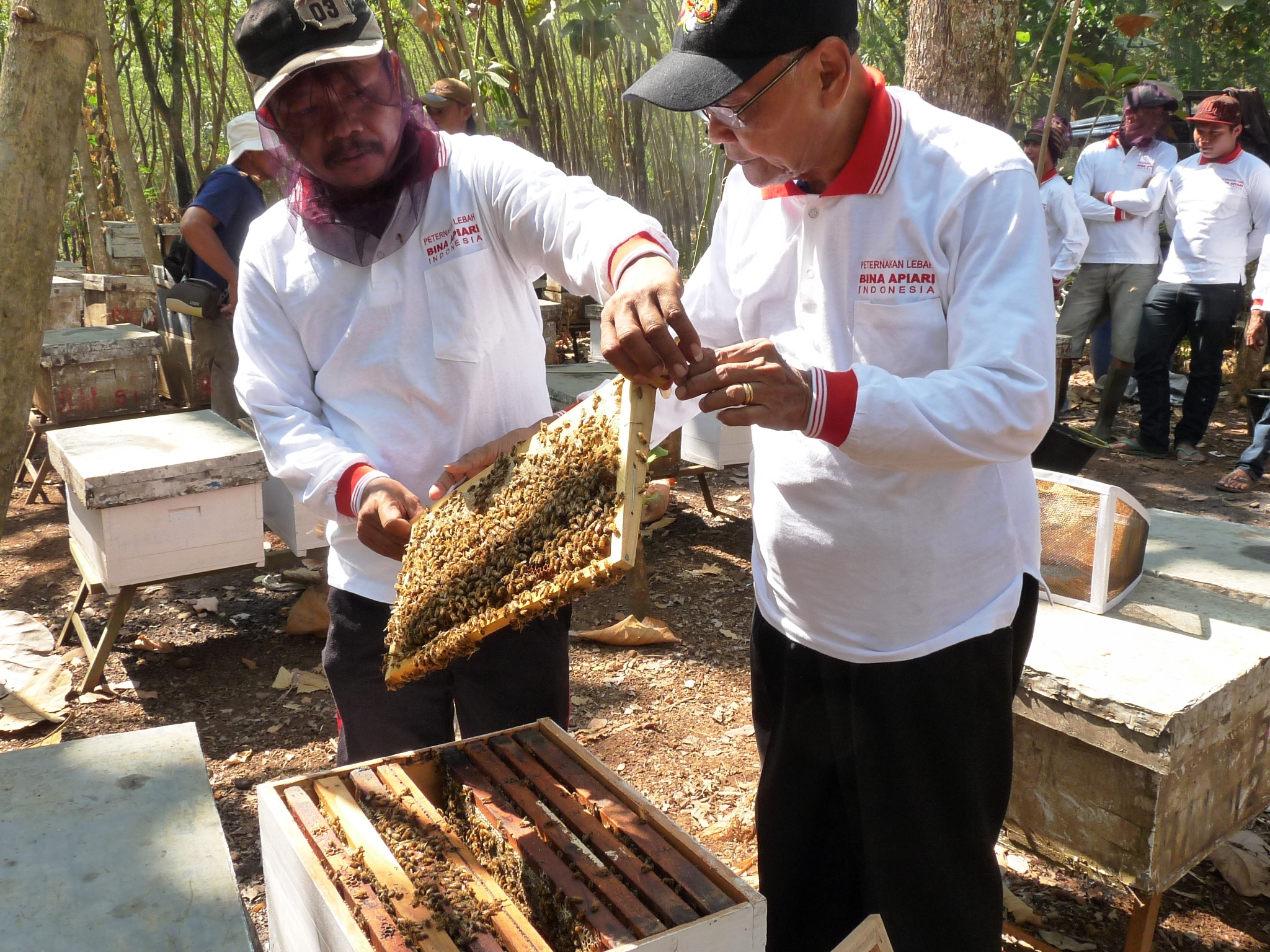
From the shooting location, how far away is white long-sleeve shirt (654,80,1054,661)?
5.09 ft

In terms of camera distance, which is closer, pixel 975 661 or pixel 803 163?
pixel 803 163

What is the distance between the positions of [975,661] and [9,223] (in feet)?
6.19

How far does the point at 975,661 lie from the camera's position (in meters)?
1.87

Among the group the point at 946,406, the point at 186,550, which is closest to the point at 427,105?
the point at 186,550

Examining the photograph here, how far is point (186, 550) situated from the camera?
4.15 m

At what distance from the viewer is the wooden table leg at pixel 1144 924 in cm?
243

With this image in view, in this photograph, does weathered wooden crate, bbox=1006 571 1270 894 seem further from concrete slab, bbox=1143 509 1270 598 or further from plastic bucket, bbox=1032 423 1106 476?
plastic bucket, bbox=1032 423 1106 476

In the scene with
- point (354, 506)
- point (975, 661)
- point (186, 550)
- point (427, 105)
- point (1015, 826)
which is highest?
point (427, 105)

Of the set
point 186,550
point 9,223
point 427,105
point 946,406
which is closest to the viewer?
point 946,406

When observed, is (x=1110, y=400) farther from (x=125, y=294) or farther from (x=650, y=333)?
(x=125, y=294)

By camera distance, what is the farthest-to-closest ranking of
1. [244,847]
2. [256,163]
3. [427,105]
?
[427,105] → [256,163] → [244,847]

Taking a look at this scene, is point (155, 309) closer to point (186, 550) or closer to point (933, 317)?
point (186, 550)

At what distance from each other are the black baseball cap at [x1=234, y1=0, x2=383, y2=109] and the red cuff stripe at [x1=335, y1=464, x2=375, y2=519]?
0.71 metres

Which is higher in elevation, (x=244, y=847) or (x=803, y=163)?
(x=803, y=163)
